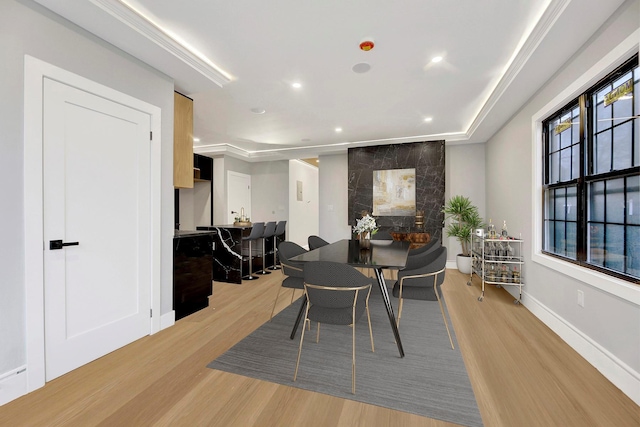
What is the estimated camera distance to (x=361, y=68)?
298cm

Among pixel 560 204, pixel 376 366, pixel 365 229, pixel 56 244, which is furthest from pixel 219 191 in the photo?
pixel 560 204

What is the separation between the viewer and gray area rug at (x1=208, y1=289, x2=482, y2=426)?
1.75 m

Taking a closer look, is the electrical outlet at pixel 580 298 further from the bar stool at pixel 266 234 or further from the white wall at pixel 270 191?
the white wall at pixel 270 191

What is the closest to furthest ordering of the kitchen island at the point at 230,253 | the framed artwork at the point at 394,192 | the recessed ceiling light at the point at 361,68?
the recessed ceiling light at the point at 361,68
the kitchen island at the point at 230,253
the framed artwork at the point at 394,192

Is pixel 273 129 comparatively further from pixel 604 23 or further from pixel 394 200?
pixel 604 23

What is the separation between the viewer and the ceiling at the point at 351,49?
6.84ft

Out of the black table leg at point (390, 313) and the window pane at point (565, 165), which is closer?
the black table leg at point (390, 313)

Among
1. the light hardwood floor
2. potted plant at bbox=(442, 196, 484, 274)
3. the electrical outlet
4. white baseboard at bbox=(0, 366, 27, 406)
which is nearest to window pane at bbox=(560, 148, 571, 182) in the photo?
the electrical outlet

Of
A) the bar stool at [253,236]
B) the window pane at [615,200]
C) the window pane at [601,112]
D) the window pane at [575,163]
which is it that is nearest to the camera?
the window pane at [615,200]

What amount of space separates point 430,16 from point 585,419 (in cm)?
288

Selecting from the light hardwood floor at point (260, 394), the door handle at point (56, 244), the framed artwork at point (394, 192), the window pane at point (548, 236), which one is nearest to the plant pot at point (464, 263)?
the framed artwork at point (394, 192)

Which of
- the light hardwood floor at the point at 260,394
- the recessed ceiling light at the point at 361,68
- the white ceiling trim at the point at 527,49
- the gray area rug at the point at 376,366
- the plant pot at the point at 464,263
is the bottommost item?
the light hardwood floor at the point at 260,394

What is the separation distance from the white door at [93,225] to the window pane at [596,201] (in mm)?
4038

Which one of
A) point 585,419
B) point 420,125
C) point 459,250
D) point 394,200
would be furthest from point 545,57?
point 459,250
